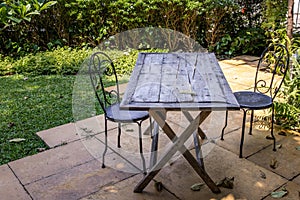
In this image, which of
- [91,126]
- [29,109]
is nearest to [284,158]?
[91,126]

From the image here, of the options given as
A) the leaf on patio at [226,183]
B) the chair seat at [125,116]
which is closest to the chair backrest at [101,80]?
the chair seat at [125,116]

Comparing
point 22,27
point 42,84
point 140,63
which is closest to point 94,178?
point 140,63

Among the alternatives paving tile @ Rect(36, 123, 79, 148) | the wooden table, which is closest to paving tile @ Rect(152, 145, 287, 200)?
the wooden table

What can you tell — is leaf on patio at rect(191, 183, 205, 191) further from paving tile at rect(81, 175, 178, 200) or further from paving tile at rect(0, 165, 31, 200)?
paving tile at rect(0, 165, 31, 200)

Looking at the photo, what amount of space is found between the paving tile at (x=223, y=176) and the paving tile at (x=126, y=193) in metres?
0.06

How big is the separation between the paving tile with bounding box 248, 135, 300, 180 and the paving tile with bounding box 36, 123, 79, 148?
1629mm

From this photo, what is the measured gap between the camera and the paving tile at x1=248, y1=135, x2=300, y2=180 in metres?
2.37

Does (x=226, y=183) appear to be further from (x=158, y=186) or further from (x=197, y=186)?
(x=158, y=186)

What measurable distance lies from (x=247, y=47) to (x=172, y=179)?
4.11m

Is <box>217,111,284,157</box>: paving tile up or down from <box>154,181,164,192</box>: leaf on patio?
up

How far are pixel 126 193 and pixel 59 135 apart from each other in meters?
1.13

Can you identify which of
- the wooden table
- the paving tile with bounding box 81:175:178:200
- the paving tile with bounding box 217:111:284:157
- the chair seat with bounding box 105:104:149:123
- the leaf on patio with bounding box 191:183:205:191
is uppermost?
the wooden table

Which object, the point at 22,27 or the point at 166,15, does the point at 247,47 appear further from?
the point at 22,27

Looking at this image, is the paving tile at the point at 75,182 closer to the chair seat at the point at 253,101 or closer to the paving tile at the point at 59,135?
the paving tile at the point at 59,135
